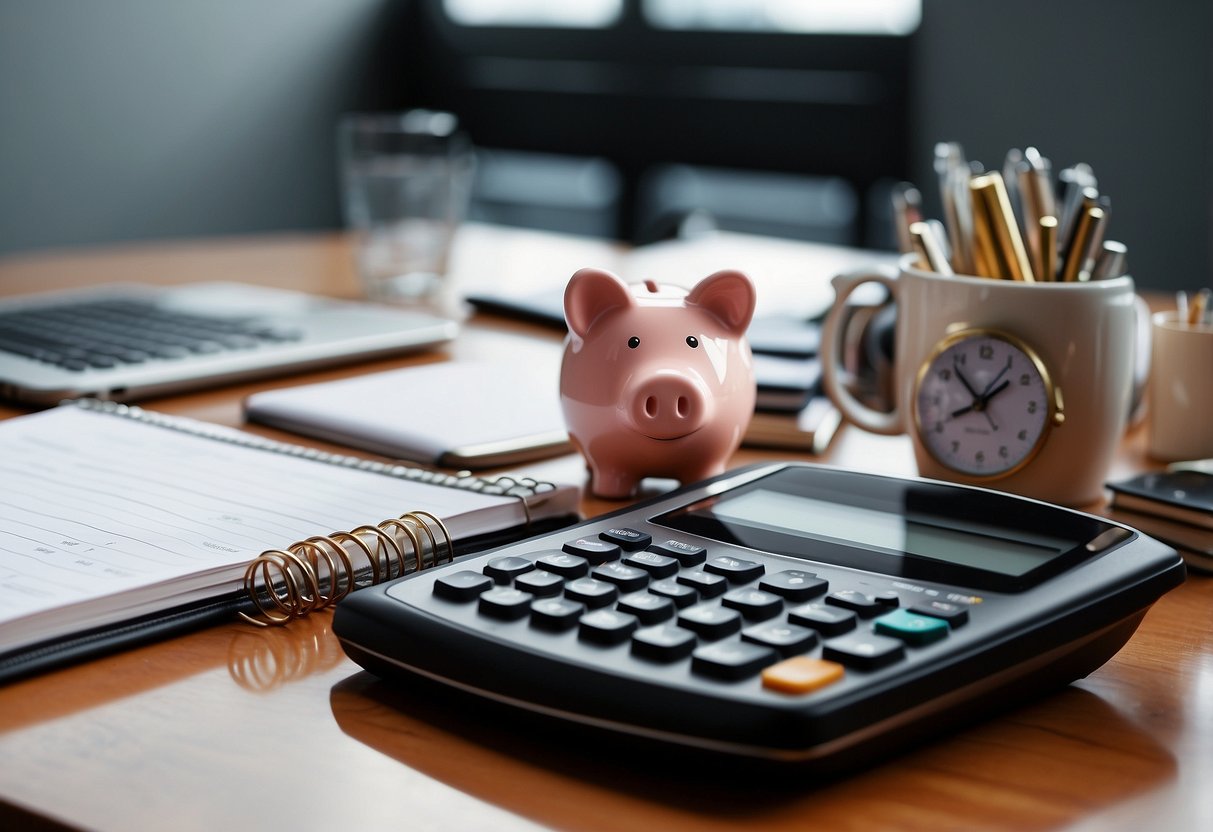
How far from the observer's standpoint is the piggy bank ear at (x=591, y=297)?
648 millimetres

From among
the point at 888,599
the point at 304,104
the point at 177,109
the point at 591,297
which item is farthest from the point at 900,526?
the point at 304,104

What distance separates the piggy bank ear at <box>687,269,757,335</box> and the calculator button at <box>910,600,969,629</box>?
0.84 feet

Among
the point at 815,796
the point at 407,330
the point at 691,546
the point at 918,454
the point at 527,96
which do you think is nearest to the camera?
the point at 815,796

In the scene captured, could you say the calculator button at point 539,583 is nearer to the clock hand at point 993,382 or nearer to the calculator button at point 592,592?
the calculator button at point 592,592

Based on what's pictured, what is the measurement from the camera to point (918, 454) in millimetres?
729

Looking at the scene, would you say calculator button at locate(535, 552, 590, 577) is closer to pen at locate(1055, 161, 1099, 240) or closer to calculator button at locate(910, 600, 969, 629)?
calculator button at locate(910, 600, 969, 629)

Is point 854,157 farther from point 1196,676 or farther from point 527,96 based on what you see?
point 1196,676

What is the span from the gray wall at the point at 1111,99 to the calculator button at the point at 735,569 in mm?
2484

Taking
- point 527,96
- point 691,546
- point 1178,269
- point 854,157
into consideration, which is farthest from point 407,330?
point 527,96

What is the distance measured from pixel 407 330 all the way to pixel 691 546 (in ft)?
2.06

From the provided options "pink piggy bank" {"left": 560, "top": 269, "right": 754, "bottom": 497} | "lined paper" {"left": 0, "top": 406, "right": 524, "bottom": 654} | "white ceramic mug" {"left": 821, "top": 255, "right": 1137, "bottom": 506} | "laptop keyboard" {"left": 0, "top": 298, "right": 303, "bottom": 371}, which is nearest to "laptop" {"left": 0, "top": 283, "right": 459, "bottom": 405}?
"laptop keyboard" {"left": 0, "top": 298, "right": 303, "bottom": 371}

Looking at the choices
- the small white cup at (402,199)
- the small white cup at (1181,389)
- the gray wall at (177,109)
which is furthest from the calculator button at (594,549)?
the gray wall at (177,109)

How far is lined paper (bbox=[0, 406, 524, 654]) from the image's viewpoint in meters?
0.50

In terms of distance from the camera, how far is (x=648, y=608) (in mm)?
431
